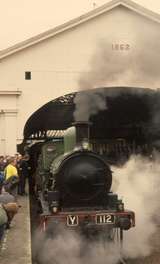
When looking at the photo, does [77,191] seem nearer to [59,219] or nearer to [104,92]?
[59,219]

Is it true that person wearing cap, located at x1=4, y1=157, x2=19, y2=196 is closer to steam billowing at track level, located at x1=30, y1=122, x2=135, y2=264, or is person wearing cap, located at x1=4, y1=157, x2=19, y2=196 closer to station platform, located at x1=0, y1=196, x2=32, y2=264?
station platform, located at x1=0, y1=196, x2=32, y2=264

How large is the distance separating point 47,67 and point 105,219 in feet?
41.3

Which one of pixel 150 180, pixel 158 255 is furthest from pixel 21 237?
pixel 150 180

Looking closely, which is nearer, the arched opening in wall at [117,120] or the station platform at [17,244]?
the station platform at [17,244]

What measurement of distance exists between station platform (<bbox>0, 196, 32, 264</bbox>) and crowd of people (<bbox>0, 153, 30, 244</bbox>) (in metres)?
0.27

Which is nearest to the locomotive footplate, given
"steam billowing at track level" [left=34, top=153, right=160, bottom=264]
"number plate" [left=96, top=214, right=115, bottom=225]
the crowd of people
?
"number plate" [left=96, top=214, right=115, bottom=225]

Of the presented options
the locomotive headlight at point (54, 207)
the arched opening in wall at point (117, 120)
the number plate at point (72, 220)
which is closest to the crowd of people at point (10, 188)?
the locomotive headlight at point (54, 207)

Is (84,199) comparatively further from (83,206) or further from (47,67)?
(47,67)

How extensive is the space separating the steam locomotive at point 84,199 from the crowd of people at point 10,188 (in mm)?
733

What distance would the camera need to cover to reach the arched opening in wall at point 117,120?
64.2 feet

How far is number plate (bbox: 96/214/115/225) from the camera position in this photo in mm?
9344

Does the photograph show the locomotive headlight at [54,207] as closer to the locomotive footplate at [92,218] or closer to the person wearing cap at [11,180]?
the locomotive footplate at [92,218]

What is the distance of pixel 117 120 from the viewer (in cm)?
2242

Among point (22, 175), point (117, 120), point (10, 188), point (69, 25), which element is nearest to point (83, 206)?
point (10, 188)
